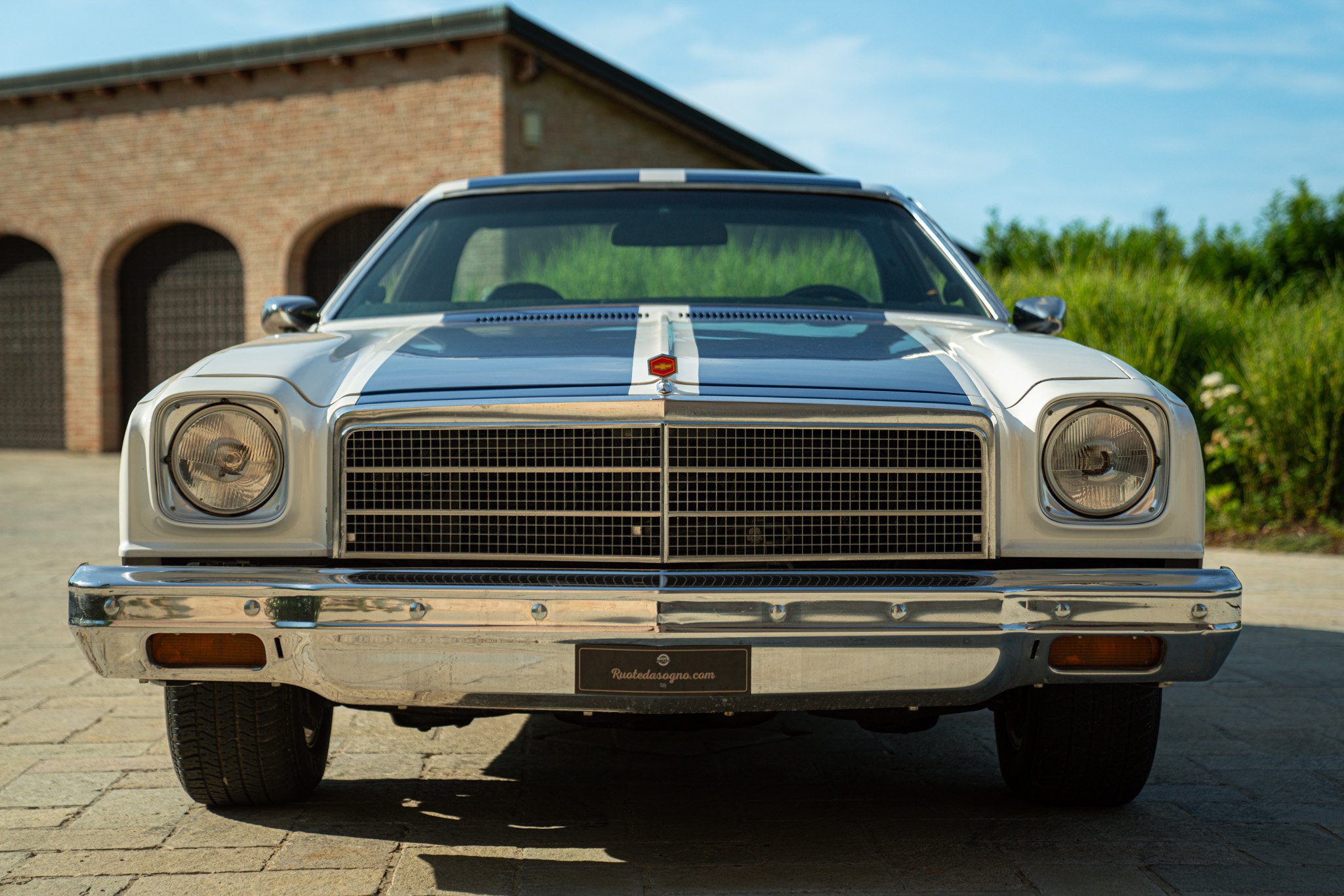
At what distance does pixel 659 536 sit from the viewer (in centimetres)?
250

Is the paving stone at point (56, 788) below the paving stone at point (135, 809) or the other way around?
below

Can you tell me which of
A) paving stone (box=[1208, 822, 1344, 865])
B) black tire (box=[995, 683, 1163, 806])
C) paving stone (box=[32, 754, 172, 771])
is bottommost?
paving stone (box=[32, 754, 172, 771])

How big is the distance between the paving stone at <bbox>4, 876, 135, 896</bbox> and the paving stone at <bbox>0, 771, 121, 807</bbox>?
1.82 ft

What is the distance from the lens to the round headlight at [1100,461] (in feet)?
8.28

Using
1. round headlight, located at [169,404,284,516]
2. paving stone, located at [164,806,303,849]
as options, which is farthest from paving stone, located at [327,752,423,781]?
round headlight, located at [169,404,284,516]

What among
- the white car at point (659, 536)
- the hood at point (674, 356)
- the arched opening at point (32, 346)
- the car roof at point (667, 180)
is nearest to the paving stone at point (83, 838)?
the white car at point (659, 536)

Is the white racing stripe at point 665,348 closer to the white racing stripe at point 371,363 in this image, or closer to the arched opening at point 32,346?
the white racing stripe at point 371,363

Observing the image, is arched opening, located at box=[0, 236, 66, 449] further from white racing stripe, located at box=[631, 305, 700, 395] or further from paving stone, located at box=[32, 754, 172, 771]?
white racing stripe, located at box=[631, 305, 700, 395]

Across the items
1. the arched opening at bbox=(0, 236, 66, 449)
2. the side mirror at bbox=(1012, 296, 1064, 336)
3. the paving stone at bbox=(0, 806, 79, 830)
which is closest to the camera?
the paving stone at bbox=(0, 806, 79, 830)

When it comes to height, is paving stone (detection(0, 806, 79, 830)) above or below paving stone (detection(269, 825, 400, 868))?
below

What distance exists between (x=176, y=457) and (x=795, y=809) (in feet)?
5.51

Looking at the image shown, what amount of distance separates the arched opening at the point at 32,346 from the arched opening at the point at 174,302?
1230 millimetres

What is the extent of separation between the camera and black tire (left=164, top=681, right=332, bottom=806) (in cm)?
281

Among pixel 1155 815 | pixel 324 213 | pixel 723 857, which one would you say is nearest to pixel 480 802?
pixel 723 857
